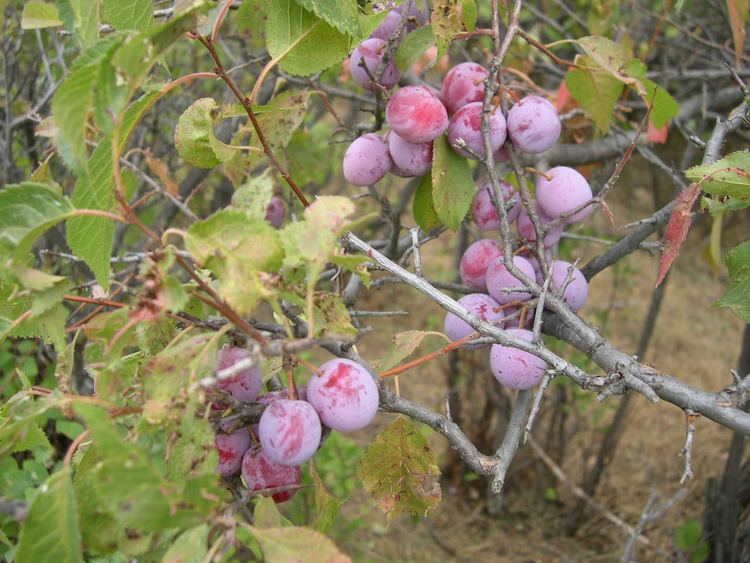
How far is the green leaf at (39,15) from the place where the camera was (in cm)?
80

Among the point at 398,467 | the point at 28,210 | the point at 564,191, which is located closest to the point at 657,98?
the point at 564,191

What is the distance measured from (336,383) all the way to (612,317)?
2.99 m

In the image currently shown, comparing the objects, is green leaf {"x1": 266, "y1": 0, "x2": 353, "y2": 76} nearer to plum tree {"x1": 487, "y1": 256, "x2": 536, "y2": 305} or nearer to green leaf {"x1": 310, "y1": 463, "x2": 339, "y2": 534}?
plum tree {"x1": 487, "y1": 256, "x2": 536, "y2": 305}

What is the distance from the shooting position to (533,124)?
35.5 inches

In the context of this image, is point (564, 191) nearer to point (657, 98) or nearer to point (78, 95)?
point (657, 98)

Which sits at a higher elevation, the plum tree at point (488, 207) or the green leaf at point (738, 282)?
the plum tree at point (488, 207)

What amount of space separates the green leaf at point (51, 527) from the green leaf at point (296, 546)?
0.14 metres

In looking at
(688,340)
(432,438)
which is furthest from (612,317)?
(432,438)

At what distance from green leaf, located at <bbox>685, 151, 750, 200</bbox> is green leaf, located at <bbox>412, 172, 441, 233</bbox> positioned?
0.35 meters

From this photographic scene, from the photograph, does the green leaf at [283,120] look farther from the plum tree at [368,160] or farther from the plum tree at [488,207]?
the plum tree at [488,207]

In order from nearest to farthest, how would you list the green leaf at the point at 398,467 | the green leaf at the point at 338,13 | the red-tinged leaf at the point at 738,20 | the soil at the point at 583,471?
the green leaf at the point at 338,13, the green leaf at the point at 398,467, the red-tinged leaf at the point at 738,20, the soil at the point at 583,471

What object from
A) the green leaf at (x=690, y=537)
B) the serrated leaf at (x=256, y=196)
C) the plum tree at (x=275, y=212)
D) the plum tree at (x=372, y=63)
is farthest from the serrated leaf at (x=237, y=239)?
the green leaf at (x=690, y=537)

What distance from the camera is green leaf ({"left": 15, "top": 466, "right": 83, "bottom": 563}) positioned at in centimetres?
55

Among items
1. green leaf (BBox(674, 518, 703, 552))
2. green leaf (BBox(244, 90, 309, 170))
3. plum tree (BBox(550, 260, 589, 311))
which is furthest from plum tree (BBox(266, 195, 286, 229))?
green leaf (BBox(674, 518, 703, 552))
